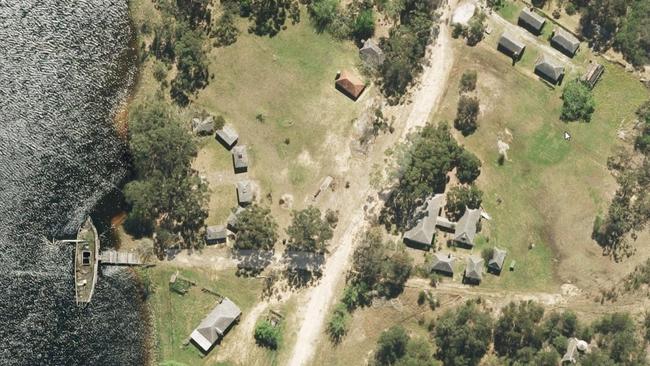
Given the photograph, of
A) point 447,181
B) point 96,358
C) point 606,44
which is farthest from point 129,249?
point 606,44

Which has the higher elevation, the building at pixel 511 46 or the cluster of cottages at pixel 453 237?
the building at pixel 511 46

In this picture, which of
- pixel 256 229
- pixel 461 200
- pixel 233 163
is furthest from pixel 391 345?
pixel 233 163

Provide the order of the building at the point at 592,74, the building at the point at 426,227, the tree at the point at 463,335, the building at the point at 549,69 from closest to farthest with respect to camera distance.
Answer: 1. the tree at the point at 463,335
2. the building at the point at 426,227
3. the building at the point at 549,69
4. the building at the point at 592,74

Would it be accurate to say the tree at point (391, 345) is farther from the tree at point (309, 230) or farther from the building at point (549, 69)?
the building at point (549, 69)

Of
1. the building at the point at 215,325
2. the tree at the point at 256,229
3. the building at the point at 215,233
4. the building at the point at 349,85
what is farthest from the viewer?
the building at the point at 349,85

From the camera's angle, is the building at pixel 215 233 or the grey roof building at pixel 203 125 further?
the grey roof building at pixel 203 125

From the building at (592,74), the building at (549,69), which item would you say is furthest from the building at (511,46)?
the building at (592,74)

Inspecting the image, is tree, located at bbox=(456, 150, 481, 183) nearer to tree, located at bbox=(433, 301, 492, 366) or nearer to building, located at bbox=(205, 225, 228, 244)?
tree, located at bbox=(433, 301, 492, 366)

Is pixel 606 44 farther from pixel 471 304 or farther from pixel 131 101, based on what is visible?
pixel 131 101
